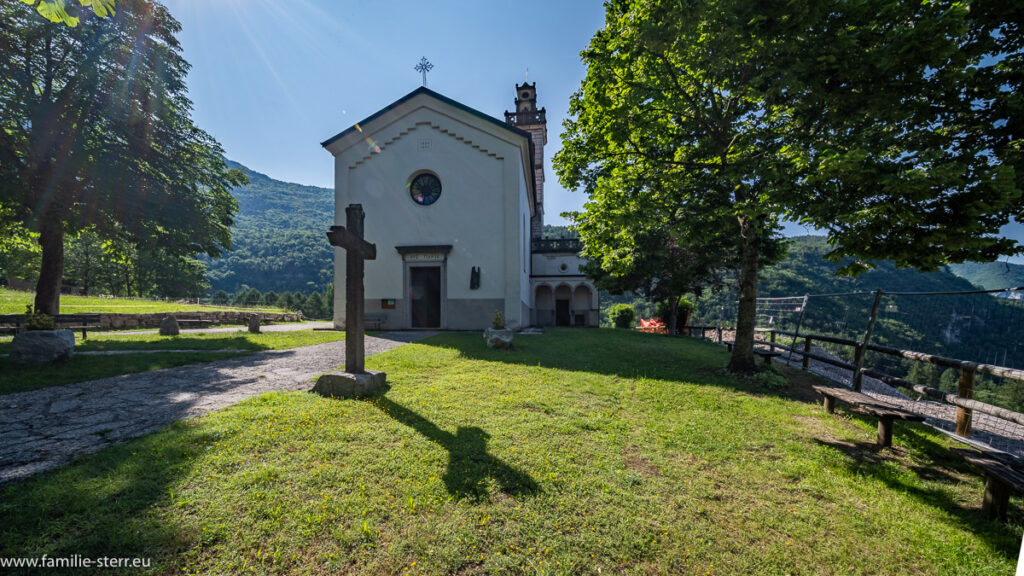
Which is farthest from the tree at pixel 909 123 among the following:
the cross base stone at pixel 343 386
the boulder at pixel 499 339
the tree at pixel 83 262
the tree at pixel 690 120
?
the tree at pixel 83 262

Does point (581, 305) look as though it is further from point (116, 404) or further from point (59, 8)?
point (59, 8)

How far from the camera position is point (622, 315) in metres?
25.4

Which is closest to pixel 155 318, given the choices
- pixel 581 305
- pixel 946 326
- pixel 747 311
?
pixel 747 311

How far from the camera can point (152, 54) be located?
11930mm

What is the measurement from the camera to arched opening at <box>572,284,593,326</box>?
2541cm

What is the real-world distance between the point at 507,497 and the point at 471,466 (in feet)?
1.74

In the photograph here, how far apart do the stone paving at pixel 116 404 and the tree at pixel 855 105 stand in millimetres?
7777

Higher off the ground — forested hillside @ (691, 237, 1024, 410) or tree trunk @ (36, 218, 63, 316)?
tree trunk @ (36, 218, 63, 316)

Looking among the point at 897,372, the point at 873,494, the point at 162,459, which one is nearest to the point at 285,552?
the point at 162,459

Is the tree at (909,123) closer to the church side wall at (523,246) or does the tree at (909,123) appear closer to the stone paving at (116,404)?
the stone paving at (116,404)

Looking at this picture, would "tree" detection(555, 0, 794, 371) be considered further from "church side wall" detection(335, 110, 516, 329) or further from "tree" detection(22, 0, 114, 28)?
"church side wall" detection(335, 110, 516, 329)

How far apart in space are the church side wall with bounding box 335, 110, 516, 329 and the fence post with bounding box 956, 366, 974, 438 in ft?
40.2

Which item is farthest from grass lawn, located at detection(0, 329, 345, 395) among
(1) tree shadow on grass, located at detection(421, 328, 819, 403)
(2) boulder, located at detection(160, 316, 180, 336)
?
(1) tree shadow on grass, located at detection(421, 328, 819, 403)

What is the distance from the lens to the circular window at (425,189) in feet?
52.1
